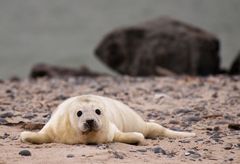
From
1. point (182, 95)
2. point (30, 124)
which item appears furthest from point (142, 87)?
point (30, 124)

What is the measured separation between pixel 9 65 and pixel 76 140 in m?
19.7

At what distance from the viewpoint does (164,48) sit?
18562 millimetres

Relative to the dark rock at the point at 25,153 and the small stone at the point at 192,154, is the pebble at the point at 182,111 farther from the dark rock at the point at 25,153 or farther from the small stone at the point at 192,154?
the dark rock at the point at 25,153

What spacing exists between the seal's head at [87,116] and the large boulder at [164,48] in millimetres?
12108

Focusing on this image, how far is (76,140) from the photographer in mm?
5777

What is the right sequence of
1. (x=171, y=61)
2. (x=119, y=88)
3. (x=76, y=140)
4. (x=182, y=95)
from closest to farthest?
(x=76, y=140) < (x=182, y=95) < (x=119, y=88) < (x=171, y=61)

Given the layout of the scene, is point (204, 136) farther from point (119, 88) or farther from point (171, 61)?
point (171, 61)

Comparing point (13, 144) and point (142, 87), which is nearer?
point (13, 144)

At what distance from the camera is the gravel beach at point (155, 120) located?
17.3 ft

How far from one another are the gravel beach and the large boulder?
18.0 feet

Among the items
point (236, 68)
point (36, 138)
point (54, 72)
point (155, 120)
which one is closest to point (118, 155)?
point (36, 138)

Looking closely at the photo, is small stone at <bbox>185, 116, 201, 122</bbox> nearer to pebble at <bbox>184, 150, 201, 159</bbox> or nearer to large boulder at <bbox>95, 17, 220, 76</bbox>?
pebble at <bbox>184, 150, 201, 159</bbox>

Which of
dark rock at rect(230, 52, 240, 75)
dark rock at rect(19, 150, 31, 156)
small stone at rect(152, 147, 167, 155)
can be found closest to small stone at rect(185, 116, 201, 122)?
small stone at rect(152, 147, 167, 155)

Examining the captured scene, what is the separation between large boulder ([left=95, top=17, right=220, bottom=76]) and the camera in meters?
18.5
